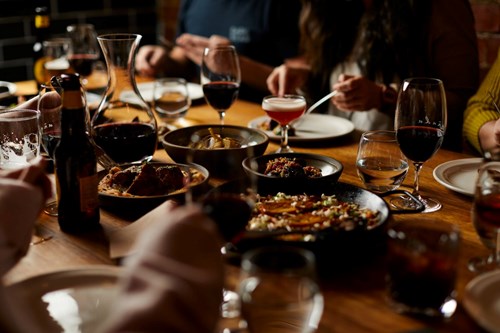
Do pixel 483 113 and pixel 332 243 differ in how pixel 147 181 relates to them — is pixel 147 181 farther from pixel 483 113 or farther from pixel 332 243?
pixel 483 113

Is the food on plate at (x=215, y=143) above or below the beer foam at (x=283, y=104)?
below

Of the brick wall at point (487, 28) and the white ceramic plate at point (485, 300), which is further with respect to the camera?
the brick wall at point (487, 28)

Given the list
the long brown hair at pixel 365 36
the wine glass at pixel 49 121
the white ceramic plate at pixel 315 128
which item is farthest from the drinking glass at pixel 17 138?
the long brown hair at pixel 365 36

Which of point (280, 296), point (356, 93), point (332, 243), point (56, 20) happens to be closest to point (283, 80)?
point (356, 93)

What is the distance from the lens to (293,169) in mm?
1300

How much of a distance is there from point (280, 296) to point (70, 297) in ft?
1.14

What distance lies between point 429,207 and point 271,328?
0.64m

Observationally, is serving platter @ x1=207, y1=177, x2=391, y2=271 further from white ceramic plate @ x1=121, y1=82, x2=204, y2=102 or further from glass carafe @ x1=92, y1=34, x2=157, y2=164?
white ceramic plate @ x1=121, y1=82, x2=204, y2=102

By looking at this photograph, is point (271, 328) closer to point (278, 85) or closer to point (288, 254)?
point (288, 254)

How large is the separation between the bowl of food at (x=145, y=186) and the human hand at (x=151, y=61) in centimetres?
129

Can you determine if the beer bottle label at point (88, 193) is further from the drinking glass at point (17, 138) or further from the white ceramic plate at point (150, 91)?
the white ceramic plate at point (150, 91)

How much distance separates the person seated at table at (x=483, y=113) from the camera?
181 centimetres

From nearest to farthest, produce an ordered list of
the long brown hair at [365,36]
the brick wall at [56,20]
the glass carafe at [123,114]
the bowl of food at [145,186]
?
the bowl of food at [145,186] < the glass carafe at [123,114] < the long brown hair at [365,36] < the brick wall at [56,20]

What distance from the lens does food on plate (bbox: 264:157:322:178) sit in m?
1.29
